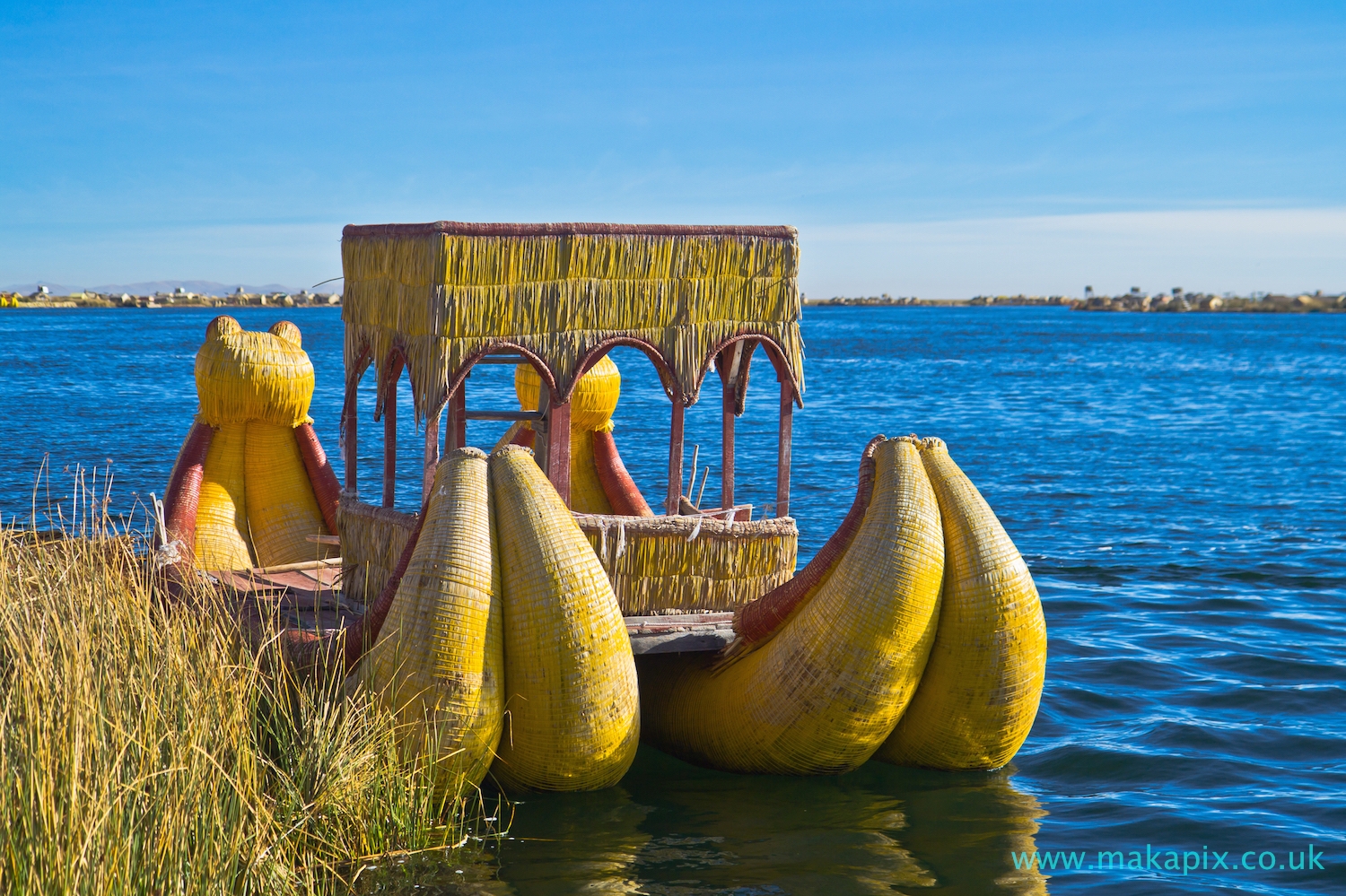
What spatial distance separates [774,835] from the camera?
7.81 meters

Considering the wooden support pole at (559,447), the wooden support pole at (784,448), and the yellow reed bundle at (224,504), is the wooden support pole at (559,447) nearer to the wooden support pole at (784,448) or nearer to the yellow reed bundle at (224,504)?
the wooden support pole at (784,448)

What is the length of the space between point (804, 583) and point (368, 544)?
3.15 m

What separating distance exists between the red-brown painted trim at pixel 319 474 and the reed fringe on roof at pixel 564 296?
2415 mm

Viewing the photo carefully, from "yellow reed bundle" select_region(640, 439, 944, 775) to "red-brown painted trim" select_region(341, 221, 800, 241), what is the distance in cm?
180

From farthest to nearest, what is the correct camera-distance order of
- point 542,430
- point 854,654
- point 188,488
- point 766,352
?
point 188,488 → point 542,430 → point 766,352 → point 854,654

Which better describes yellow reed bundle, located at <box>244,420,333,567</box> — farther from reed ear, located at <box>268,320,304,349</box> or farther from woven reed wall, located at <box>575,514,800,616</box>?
woven reed wall, located at <box>575,514,800,616</box>

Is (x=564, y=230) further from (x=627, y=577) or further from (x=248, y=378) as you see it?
(x=248, y=378)

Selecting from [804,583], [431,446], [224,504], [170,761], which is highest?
[431,446]

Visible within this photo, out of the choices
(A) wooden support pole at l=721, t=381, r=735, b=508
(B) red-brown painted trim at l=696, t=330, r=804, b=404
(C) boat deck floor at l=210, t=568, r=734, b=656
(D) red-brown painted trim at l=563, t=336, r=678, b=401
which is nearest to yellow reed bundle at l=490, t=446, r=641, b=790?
(C) boat deck floor at l=210, t=568, r=734, b=656

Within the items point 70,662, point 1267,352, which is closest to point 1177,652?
point 70,662

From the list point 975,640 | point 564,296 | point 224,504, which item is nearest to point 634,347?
point 564,296

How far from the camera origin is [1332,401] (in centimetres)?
5709

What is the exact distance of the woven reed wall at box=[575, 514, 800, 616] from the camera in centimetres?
826

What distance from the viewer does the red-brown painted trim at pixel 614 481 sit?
460 inches
